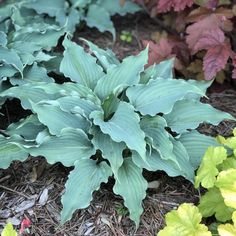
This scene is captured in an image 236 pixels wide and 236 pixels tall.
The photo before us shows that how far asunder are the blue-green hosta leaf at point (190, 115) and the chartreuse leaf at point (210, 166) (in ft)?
1.04

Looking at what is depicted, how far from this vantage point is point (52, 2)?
13.0 ft

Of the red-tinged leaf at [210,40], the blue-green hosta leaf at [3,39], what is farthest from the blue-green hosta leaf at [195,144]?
the blue-green hosta leaf at [3,39]

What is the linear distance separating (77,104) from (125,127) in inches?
12.4

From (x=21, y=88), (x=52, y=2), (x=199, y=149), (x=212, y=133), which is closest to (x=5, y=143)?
(x=21, y=88)

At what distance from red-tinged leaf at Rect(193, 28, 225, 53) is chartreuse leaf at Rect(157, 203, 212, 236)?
3.74ft

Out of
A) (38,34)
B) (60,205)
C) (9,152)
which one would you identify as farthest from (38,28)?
(60,205)

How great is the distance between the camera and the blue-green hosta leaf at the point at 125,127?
266 cm

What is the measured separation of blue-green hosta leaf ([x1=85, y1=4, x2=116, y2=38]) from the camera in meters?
3.95

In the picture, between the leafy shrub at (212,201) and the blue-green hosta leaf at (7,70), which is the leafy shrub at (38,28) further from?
the leafy shrub at (212,201)

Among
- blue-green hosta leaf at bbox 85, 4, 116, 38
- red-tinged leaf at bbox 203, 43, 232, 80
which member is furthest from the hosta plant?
blue-green hosta leaf at bbox 85, 4, 116, 38

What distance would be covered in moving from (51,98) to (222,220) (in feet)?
3.71

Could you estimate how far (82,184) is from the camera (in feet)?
8.84

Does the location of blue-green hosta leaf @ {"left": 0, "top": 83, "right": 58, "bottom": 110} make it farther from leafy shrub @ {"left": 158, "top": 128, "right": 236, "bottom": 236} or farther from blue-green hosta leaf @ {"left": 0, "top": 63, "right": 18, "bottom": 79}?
leafy shrub @ {"left": 158, "top": 128, "right": 236, "bottom": 236}

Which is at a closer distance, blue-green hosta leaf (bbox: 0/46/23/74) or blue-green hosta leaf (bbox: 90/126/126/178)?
blue-green hosta leaf (bbox: 90/126/126/178)
